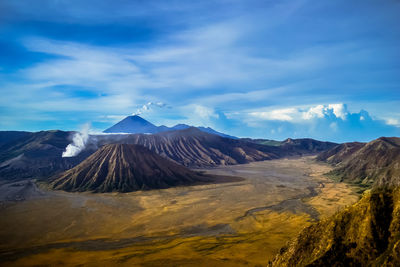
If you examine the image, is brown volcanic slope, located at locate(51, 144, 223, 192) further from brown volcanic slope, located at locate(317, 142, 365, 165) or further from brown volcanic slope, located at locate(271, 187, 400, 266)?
brown volcanic slope, located at locate(317, 142, 365, 165)

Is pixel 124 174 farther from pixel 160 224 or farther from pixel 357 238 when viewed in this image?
pixel 357 238

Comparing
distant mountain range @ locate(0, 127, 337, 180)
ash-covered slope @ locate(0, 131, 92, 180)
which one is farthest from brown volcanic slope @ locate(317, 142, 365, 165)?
ash-covered slope @ locate(0, 131, 92, 180)

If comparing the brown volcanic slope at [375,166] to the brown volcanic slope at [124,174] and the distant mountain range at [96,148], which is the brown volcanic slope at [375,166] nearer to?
the brown volcanic slope at [124,174]

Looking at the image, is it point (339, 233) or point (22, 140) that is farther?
point (22, 140)

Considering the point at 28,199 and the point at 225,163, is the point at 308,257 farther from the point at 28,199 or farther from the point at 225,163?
the point at 225,163

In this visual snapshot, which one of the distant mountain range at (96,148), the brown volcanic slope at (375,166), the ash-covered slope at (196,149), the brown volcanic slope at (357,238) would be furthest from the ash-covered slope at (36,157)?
the brown volcanic slope at (375,166)

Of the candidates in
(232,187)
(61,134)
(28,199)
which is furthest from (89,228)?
(61,134)

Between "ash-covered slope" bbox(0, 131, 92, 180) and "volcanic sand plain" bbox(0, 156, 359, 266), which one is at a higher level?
"ash-covered slope" bbox(0, 131, 92, 180)
